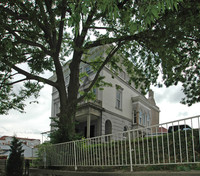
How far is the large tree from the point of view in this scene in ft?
28.5

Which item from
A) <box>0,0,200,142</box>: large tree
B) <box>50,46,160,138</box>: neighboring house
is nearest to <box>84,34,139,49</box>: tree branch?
<box>0,0,200,142</box>: large tree

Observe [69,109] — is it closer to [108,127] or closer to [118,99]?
[108,127]

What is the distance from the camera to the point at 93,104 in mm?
21250

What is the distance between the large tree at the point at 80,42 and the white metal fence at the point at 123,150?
47.7 inches

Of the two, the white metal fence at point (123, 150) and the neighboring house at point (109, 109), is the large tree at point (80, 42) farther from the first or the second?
the neighboring house at point (109, 109)

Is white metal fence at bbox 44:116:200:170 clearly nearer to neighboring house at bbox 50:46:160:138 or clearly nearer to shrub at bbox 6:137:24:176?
shrub at bbox 6:137:24:176

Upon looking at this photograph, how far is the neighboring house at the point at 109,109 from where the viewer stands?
71.8 feet

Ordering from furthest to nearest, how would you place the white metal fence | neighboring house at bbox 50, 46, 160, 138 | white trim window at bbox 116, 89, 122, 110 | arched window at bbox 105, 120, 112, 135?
white trim window at bbox 116, 89, 122, 110 → arched window at bbox 105, 120, 112, 135 → neighboring house at bbox 50, 46, 160, 138 → the white metal fence

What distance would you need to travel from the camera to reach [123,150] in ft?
24.7

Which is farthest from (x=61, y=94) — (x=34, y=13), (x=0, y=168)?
(x=0, y=168)

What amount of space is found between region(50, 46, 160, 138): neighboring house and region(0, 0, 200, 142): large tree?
6493 mm

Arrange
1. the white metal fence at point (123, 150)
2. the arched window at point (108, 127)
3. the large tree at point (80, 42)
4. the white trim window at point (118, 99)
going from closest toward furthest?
the white metal fence at point (123, 150), the large tree at point (80, 42), the arched window at point (108, 127), the white trim window at point (118, 99)

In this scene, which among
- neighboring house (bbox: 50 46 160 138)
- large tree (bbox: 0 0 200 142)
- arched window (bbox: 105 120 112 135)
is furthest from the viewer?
arched window (bbox: 105 120 112 135)

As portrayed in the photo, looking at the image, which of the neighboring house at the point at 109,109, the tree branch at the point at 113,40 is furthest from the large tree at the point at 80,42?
the neighboring house at the point at 109,109
